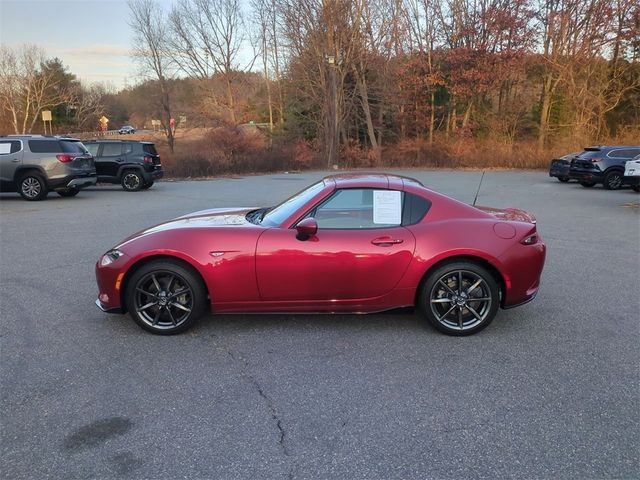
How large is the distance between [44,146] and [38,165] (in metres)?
0.58

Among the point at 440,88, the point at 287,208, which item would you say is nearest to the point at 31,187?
the point at 287,208

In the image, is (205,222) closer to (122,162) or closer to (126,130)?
(122,162)

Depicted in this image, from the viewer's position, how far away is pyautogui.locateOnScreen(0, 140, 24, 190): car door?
13.9m

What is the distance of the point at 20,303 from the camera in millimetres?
5301

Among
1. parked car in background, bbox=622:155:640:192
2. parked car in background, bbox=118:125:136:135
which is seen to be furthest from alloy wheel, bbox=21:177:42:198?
parked car in background, bbox=118:125:136:135

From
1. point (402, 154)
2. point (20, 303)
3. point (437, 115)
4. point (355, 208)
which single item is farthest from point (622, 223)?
point (437, 115)

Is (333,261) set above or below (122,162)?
below

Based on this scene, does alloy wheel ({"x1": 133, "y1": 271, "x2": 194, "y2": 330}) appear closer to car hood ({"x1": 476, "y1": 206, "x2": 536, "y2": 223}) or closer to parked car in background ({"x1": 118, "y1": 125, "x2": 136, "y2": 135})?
car hood ({"x1": 476, "y1": 206, "x2": 536, "y2": 223})

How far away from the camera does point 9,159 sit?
13945mm

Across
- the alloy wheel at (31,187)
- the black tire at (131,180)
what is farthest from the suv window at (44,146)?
the black tire at (131,180)

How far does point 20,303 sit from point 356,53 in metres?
33.5

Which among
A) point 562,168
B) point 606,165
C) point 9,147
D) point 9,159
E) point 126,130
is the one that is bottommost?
point 562,168

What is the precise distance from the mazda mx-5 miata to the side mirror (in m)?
0.01

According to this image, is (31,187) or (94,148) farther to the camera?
(94,148)
